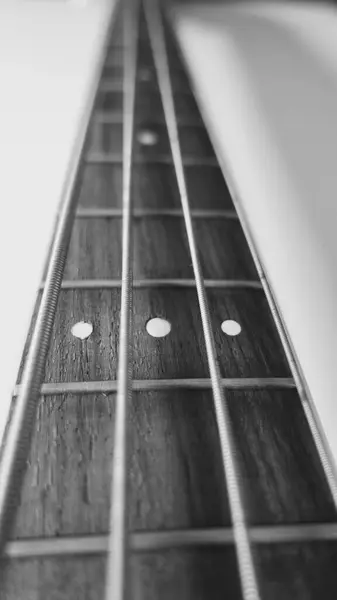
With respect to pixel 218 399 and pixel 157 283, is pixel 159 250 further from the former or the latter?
pixel 218 399

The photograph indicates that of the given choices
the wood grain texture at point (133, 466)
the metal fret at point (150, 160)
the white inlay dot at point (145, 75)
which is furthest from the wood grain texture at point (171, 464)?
the white inlay dot at point (145, 75)

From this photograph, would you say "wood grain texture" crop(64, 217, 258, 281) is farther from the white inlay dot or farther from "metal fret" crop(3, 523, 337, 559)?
the white inlay dot

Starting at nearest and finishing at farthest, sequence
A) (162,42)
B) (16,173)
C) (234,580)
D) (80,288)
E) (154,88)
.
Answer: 1. (234,580)
2. (80,288)
3. (16,173)
4. (154,88)
5. (162,42)

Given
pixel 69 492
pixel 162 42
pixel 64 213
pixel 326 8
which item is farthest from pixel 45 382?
pixel 326 8

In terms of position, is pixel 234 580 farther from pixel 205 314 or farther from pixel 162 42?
pixel 162 42

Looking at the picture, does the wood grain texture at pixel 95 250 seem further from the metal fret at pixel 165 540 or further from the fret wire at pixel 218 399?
the metal fret at pixel 165 540

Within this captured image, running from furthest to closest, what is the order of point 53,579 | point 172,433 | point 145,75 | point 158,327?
1. point 145,75
2. point 158,327
3. point 172,433
4. point 53,579

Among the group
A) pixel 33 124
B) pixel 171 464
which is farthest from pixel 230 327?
pixel 33 124
